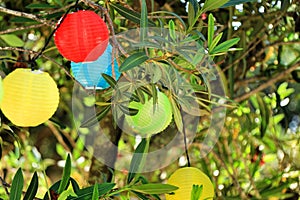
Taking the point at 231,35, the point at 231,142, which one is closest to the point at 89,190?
the point at 231,35

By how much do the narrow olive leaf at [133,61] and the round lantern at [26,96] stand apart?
14 centimetres

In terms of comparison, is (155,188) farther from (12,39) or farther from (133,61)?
(12,39)

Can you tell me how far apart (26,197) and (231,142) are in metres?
1.10

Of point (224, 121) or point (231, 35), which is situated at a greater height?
point (231, 35)

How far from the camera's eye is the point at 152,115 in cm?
100

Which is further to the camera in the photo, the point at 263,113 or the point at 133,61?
the point at 263,113

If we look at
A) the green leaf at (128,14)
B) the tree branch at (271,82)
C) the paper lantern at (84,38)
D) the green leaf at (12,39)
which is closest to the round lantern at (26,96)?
the paper lantern at (84,38)

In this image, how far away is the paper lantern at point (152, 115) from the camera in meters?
0.99

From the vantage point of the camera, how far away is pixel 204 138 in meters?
1.90

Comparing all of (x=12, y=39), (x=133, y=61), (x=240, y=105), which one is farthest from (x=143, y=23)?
(x=240, y=105)

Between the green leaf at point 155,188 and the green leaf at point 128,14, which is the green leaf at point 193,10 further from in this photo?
the green leaf at point 155,188

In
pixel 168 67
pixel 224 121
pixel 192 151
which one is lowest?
pixel 192 151

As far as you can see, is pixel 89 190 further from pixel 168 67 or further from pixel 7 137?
pixel 7 137

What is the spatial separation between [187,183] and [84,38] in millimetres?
273
